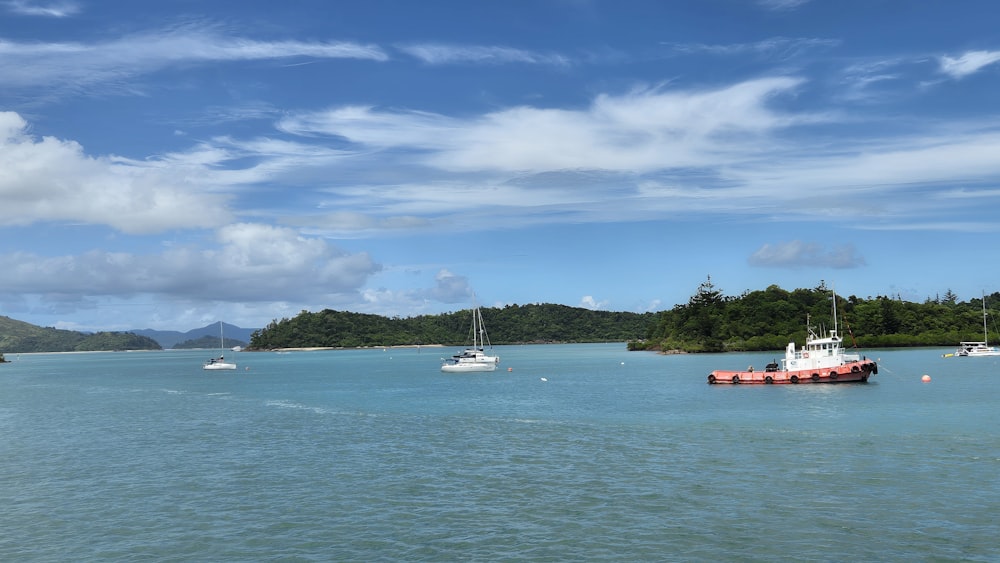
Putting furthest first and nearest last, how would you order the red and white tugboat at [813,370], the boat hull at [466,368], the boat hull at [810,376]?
the boat hull at [466,368] → the red and white tugboat at [813,370] → the boat hull at [810,376]

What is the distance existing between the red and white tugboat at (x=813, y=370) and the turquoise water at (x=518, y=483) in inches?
743

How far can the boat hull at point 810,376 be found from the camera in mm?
94750

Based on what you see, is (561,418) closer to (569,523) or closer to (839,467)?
(839,467)

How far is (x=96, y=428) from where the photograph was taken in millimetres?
65875

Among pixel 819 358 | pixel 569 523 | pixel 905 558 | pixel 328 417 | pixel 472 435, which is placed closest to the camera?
pixel 905 558

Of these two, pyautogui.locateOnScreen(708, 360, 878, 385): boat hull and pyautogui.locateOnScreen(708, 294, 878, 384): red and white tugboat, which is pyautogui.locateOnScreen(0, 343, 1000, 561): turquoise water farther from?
pyautogui.locateOnScreen(708, 294, 878, 384): red and white tugboat

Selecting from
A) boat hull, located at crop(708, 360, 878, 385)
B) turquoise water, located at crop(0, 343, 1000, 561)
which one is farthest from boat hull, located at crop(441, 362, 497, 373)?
turquoise water, located at crop(0, 343, 1000, 561)

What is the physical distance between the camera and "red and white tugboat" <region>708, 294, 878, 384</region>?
94.9 metres

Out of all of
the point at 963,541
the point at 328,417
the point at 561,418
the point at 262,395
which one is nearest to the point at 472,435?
the point at 561,418

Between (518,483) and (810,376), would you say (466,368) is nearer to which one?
(810,376)

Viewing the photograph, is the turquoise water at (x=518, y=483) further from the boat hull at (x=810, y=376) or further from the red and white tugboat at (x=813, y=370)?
the red and white tugboat at (x=813, y=370)

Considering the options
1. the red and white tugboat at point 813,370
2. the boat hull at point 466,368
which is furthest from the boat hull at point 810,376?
the boat hull at point 466,368

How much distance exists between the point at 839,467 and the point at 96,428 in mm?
58917

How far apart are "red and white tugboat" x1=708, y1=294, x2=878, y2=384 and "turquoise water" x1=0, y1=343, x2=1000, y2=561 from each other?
18867mm
